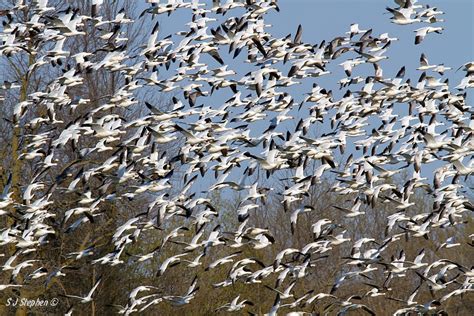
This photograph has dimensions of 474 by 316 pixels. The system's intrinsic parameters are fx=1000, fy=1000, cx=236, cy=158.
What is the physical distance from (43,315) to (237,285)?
7230 millimetres

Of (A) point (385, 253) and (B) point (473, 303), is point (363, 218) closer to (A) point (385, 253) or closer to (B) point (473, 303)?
(A) point (385, 253)

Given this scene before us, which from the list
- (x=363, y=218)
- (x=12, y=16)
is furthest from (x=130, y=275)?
(x=363, y=218)

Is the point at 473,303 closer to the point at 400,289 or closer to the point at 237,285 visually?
→ the point at 400,289

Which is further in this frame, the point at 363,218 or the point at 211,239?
the point at 363,218

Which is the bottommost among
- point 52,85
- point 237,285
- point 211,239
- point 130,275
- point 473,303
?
point 473,303

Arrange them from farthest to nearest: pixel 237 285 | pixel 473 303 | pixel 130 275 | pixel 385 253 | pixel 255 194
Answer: pixel 385 253, pixel 473 303, pixel 237 285, pixel 130 275, pixel 255 194

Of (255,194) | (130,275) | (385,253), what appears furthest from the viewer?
(385,253)

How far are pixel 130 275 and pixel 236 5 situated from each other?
8.13 metres

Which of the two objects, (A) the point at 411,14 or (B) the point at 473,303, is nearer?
(A) the point at 411,14

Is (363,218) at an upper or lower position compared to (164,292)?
lower

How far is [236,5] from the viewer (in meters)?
24.4

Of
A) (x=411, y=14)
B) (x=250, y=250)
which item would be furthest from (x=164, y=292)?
(x=411, y=14)

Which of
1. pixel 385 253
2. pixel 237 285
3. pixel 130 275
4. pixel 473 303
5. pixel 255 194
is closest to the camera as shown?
pixel 255 194

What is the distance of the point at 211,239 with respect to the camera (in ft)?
79.4
